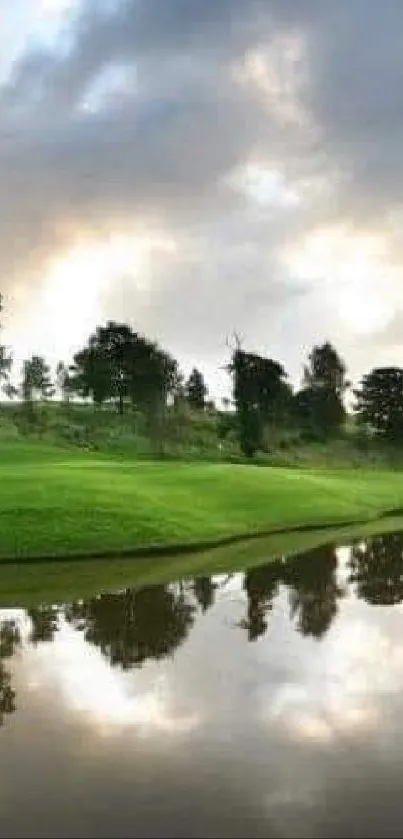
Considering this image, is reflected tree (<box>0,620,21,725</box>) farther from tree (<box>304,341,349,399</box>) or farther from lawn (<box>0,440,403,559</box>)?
tree (<box>304,341,349,399</box>)

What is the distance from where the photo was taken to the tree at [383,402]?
436 feet

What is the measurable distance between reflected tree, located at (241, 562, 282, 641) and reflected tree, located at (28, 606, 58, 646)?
16.7 feet

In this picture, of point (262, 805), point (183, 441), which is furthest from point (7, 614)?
point (183, 441)

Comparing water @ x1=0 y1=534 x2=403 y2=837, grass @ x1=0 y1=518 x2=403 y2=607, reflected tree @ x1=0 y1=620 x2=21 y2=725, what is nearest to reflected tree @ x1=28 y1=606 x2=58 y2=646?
water @ x1=0 y1=534 x2=403 y2=837

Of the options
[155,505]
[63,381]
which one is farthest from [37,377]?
[155,505]

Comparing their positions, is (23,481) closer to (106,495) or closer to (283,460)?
(106,495)

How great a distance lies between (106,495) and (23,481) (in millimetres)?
5857

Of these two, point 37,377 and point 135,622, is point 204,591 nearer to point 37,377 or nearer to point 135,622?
point 135,622

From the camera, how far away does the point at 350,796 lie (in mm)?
12438

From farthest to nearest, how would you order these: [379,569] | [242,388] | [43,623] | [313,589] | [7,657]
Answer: [242,388]
[379,569]
[313,589]
[43,623]
[7,657]

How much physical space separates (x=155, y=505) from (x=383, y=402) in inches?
3676

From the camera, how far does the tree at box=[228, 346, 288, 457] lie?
109 meters

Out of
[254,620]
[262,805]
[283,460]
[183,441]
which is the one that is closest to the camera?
[262,805]

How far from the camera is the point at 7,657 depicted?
21.8m
